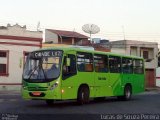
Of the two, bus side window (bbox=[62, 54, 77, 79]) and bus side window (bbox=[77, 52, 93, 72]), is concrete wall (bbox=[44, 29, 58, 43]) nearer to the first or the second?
bus side window (bbox=[77, 52, 93, 72])

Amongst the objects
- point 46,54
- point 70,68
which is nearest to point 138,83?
point 70,68

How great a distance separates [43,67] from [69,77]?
1349 mm

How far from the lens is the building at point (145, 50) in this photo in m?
60.4

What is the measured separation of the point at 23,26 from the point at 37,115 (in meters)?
30.2

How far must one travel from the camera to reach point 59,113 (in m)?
19.2

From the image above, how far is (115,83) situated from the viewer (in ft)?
90.4

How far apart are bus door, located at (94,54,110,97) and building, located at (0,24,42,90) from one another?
68.0 feet

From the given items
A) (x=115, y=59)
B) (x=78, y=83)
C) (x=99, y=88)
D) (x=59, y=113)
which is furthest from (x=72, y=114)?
(x=115, y=59)

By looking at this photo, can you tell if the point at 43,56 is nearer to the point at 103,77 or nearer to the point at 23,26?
the point at 103,77

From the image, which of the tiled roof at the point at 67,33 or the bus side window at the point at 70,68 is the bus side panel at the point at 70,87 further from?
the tiled roof at the point at 67,33

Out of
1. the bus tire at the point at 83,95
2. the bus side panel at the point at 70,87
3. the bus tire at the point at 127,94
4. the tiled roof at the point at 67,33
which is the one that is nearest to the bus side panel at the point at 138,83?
the bus tire at the point at 127,94

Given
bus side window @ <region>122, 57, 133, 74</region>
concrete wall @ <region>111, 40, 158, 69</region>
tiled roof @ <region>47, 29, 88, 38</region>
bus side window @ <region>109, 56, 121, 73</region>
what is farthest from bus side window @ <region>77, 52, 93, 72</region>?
concrete wall @ <region>111, 40, 158, 69</region>

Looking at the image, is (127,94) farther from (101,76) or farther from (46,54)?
(46,54)

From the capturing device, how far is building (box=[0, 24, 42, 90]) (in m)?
45.5
